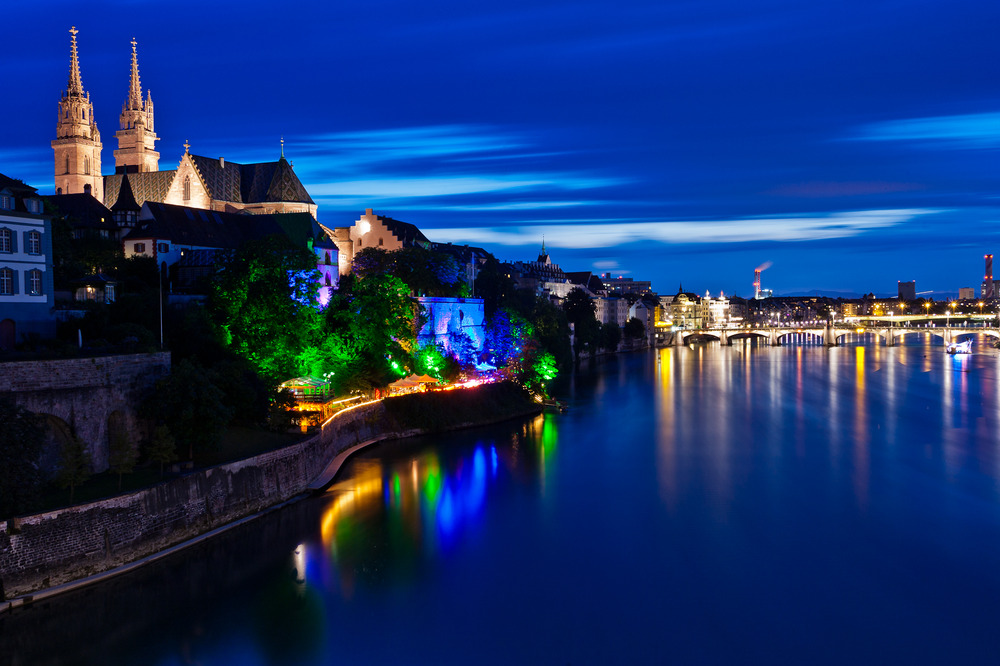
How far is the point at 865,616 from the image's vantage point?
18.7 metres

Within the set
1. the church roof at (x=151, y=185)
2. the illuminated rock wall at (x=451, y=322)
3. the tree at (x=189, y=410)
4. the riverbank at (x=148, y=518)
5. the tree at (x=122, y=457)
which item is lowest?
the riverbank at (x=148, y=518)

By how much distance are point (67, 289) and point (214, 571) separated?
639 inches

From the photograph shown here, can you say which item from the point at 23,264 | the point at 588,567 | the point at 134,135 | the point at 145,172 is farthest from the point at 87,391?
the point at 134,135

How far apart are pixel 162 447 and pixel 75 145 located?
56323 mm

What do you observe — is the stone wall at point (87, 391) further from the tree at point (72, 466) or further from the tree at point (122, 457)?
the tree at point (72, 466)

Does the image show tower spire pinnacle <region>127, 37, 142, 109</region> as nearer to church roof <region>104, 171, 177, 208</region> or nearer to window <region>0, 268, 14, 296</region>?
church roof <region>104, 171, 177, 208</region>

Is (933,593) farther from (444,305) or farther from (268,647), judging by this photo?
(444,305)

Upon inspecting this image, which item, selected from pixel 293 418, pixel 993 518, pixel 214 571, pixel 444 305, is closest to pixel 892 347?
pixel 444 305

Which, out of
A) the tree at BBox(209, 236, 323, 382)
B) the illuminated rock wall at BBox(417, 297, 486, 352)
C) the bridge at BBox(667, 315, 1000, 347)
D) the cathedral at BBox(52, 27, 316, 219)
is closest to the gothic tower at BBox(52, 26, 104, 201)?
the cathedral at BBox(52, 27, 316, 219)

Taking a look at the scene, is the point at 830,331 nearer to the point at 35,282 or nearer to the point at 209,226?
the point at 209,226

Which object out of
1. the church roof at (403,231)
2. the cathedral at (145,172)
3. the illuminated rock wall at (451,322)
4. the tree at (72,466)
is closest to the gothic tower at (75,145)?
the cathedral at (145,172)

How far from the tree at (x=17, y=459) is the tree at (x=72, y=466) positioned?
0.63 meters

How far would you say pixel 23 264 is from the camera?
25.4 meters

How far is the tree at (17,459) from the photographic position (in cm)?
1692
